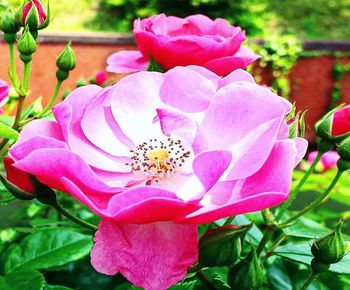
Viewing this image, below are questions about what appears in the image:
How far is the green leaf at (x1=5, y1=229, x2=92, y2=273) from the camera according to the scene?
2.05ft

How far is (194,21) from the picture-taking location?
0.64m

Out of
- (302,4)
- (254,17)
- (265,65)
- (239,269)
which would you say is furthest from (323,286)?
(302,4)

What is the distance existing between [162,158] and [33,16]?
9.5 inches

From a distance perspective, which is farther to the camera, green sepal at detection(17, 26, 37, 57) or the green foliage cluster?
the green foliage cluster

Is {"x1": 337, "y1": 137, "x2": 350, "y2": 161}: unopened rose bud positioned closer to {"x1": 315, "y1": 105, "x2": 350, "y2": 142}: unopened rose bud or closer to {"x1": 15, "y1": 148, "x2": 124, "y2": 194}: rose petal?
{"x1": 315, "y1": 105, "x2": 350, "y2": 142}: unopened rose bud

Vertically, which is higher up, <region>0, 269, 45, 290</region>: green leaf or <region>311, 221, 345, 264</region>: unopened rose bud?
<region>311, 221, 345, 264</region>: unopened rose bud

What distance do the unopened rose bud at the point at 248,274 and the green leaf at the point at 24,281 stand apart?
0.57ft

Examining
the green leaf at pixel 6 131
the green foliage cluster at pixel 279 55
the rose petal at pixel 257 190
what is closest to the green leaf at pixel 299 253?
the rose petal at pixel 257 190

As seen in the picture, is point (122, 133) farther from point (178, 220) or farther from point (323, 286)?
point (323, 286)

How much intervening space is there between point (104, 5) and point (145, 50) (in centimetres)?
662

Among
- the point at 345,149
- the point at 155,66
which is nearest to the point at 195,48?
the point at 155,66

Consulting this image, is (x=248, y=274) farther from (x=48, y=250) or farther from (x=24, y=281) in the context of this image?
(x=48, y=250)

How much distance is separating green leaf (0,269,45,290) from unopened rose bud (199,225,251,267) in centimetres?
17

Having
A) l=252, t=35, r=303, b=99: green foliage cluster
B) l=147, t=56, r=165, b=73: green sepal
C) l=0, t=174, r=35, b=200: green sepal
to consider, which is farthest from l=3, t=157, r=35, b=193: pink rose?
l=252, t=35, r=303, b=99: green foliage cluster
